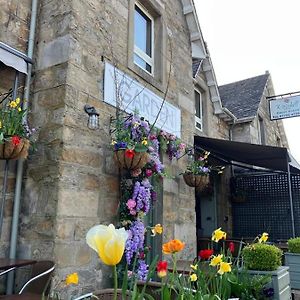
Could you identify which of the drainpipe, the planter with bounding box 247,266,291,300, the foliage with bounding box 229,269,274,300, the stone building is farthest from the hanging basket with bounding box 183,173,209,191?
the drainpipe

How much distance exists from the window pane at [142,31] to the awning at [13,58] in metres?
2.32

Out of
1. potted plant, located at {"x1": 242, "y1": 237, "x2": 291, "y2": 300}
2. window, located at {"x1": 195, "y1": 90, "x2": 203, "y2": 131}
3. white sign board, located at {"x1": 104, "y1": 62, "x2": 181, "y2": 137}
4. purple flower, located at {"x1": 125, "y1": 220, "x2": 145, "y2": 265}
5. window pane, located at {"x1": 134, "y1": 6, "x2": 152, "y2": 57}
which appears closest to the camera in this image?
potted plant, located at {"x1": 242, "y1": 237, "x2": 291, "y2": 300}

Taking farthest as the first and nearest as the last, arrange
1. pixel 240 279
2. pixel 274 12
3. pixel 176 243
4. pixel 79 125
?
pixel 274 12 → pixel 79 125 → pixel 240 279 → pixel 176 243

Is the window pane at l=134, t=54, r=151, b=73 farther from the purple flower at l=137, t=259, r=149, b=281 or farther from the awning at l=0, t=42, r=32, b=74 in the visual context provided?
the purple flower at l=137, t=259, r=149, b=281

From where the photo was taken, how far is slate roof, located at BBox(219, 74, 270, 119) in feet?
39.7

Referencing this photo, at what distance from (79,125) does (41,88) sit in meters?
0.69

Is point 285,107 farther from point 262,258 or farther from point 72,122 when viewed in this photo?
point 72,122

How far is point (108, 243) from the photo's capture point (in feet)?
3.98

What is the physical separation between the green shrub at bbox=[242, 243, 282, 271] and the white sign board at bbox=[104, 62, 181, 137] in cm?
261

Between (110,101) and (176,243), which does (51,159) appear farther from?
(176,243)

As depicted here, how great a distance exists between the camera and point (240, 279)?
10.3 ft

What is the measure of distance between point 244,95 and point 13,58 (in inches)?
442

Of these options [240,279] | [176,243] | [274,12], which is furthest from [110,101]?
[274,12]

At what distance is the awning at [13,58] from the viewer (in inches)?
141
